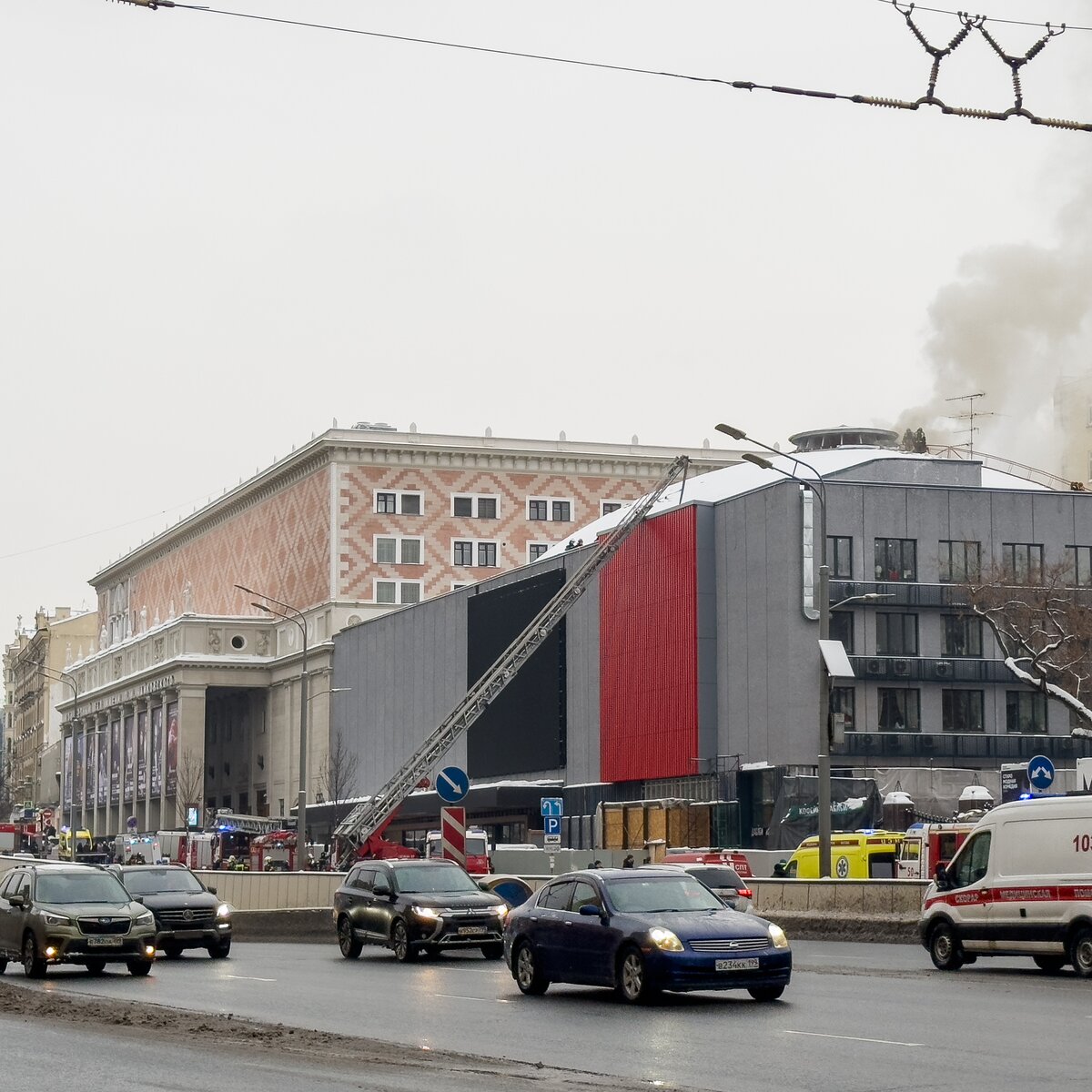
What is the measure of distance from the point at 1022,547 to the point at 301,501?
62008 mm

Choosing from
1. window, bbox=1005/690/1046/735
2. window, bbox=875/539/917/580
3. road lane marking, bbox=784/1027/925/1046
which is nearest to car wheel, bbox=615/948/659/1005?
road lane marking, bbox=784/1027/925/1046

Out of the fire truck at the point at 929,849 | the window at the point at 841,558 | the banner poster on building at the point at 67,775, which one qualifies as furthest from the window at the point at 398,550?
the fire truck at the point at 929,849

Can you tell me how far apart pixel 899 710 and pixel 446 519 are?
54.9 m

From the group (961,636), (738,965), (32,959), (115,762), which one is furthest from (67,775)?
(738,965)

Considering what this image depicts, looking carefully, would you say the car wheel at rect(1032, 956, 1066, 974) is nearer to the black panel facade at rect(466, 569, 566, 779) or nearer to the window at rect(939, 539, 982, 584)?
the window at rect(939, 539, 982, 584)

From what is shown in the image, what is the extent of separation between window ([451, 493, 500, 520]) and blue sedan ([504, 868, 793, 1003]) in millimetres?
106349

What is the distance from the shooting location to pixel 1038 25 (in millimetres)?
20688

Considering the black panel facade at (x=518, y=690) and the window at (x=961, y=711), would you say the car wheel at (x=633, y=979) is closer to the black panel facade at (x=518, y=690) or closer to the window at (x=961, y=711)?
the window at (x=961, y=711)

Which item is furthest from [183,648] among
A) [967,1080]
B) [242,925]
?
[967,1080]

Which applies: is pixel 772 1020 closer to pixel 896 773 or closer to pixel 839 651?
pixel 839 651

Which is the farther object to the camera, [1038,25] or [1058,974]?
[1058,974]

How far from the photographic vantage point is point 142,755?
14788 centimetres

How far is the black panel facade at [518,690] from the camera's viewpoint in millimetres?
95438

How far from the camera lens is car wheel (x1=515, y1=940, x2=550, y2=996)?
23.7m
